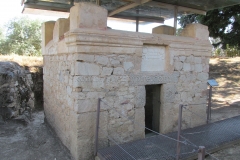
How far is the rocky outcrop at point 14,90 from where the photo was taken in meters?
6.37

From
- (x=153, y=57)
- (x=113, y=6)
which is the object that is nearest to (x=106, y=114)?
(x=153, y=57)

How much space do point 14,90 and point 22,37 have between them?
64.6 feet

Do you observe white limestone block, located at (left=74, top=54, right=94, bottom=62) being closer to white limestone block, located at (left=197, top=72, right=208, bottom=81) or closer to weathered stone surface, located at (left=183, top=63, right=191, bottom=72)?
weathered stone surface, located at (left=183, top=63, right=191, bottom=72)

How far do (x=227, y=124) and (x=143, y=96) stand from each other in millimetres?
2734

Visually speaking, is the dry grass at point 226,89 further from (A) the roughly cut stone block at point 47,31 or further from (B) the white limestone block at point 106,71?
(A) the roughly cut stone block at point 47,31

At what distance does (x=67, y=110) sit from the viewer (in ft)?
14.1

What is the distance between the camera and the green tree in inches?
893

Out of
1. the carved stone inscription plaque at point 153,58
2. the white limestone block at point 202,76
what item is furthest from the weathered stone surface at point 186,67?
the carved stone inscription plaque at point 153,58

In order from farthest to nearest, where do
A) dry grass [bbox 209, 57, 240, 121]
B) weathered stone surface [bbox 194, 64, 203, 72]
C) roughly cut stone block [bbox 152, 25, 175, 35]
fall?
dry grass [bbox 209, 57, 240, 121], roughly cut stone block [bbox 152, 25, 175, 35], weathered stone surface [bbox 194, 64, 203, 72]

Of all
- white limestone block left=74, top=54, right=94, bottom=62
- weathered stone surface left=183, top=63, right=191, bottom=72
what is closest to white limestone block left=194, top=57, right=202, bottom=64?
weathered stone surface left=183, top=63, right=191, bottom=72

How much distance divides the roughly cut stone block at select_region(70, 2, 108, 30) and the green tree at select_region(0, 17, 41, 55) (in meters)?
20.4

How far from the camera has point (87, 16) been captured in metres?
3.67

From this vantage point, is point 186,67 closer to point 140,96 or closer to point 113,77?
point 140,96

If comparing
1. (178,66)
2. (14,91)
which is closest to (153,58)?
(178,66)
